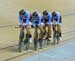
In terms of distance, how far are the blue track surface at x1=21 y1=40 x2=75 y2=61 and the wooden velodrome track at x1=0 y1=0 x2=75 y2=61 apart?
1.48 ft

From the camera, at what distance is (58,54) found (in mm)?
11000

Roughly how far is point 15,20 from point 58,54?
409 inches

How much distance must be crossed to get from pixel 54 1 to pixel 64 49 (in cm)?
2059

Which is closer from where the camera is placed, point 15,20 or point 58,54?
point 58,54

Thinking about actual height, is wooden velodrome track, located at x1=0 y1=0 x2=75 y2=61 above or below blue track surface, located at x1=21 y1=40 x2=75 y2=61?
above

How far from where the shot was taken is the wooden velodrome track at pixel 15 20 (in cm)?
1102

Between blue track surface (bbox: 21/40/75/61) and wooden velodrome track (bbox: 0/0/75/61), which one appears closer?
blue track surface (bbox: 21/40/75/61)

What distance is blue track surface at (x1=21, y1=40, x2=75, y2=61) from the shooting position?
10170 millimetres

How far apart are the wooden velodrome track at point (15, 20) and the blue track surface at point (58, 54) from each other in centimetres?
45

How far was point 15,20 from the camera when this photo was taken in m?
21.0

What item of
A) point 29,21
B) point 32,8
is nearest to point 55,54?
point 29,21

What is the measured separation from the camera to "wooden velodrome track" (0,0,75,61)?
→ 36.2ft

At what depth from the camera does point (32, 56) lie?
415 inches

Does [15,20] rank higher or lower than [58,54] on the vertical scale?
higher
